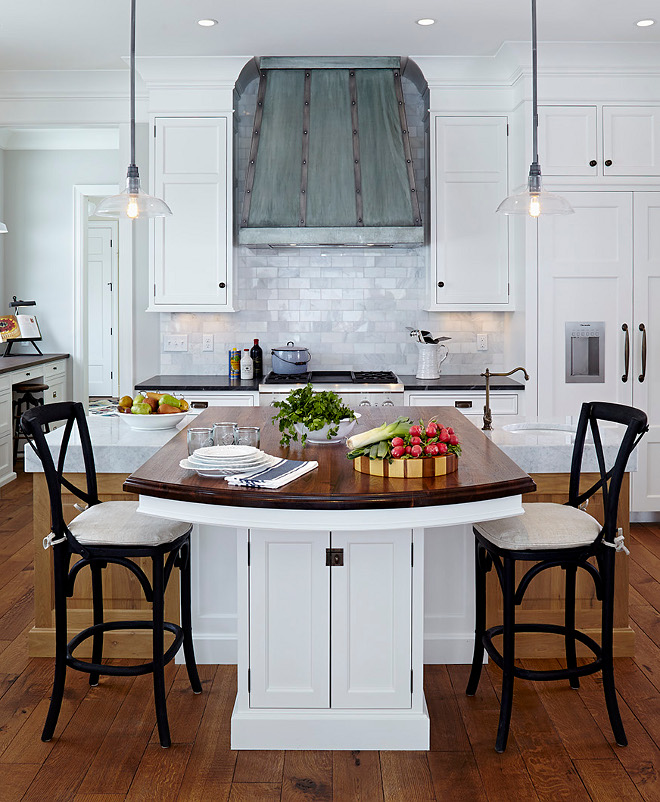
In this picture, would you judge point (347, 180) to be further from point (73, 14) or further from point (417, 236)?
point (73, 14)

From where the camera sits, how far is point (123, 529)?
8.03ft

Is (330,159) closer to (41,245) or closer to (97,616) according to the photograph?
(97,616)

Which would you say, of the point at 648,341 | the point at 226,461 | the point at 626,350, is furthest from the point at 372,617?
the point at 648,341

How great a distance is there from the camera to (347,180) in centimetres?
504

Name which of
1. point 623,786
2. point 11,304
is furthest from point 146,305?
point 623,786

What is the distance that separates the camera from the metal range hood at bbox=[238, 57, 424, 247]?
502 centimetres

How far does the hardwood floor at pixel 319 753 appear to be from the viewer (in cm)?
219

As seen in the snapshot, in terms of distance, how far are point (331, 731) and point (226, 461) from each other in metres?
0.89

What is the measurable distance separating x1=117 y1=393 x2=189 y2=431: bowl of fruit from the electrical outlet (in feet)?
7.95

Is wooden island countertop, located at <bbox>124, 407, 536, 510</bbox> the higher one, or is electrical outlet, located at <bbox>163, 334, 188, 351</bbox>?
electrical outlet, located at <bbox>163, 334, 188, 351</bbox>

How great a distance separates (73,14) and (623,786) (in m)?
4.34

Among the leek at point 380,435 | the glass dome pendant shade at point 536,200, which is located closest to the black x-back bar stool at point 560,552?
the leek at point 380,435

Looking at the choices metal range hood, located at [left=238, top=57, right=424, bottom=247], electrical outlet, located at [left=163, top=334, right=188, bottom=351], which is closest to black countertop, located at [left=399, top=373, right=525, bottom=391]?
metal range hood, located at [left=238, top=57, right=424, bottom=247]

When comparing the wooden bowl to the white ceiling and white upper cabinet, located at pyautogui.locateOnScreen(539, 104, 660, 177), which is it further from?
white upper cabinet, located at pyautogui.locateOnScreen(539, 104, 660, 177)
